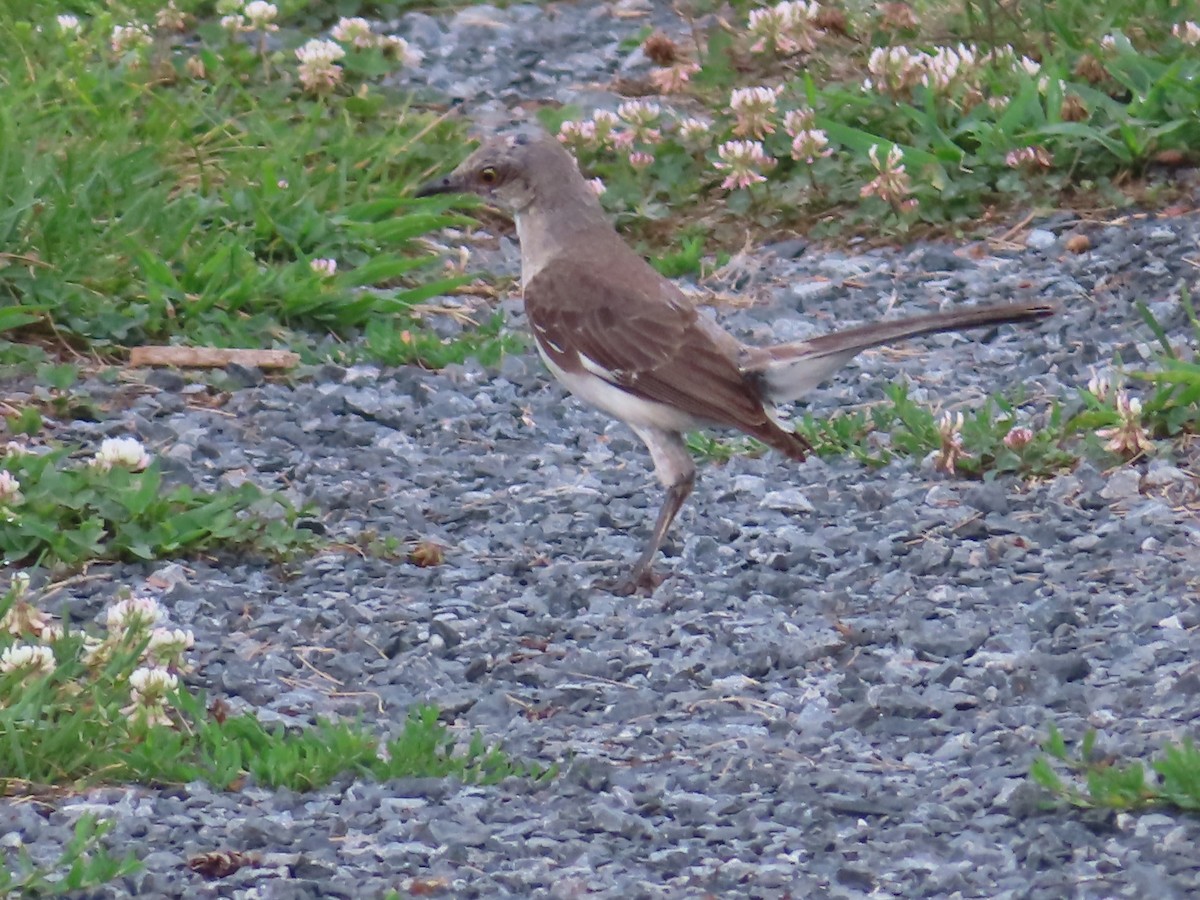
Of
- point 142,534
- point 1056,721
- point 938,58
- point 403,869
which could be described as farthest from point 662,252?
point 403,869

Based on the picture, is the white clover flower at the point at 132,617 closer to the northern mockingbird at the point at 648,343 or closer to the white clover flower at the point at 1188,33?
the northern mockingbird at the point at 648,343

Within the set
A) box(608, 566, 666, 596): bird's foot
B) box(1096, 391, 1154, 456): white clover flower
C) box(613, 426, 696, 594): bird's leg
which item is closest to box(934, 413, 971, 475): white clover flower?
box(1096, 391, 1154, 456): white clover flower

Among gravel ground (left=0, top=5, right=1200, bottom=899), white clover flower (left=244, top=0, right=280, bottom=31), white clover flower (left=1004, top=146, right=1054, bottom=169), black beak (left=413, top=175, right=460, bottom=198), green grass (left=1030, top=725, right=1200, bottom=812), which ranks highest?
white clover flower (left=244, top=0, right=280, bottom=31)

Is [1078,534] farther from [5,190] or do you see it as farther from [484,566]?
[5,190]

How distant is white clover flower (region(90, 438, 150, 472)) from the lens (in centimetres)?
584

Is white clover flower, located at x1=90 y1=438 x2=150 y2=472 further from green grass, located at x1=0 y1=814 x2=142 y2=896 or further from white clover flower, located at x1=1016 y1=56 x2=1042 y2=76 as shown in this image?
white clover flower, located at x1=1016 y1=56 x2=1042 y2=76

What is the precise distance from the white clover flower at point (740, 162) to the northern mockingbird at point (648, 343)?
74.6 inches

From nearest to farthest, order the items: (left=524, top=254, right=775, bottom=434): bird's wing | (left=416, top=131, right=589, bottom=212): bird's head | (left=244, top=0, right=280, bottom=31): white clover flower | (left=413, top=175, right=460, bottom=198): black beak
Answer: (left=524, top=254, right=775, bottom=434): bird's wing, (left=416, top=131, right=589, bottom=212): bird's head, (left=413, top=175, right=460, bottom=198): black beak, (left=244, top=0, right=280, bottom=31): white clover flower

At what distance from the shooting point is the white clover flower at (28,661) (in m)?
4.59

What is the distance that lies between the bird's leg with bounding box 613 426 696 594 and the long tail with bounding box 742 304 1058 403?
34 centimetres

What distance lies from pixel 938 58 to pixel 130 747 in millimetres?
5739

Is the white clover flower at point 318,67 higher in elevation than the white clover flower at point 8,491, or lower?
higher

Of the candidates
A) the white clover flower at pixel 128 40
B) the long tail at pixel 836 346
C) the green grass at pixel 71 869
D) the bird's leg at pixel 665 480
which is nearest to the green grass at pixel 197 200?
the white clover flower at pixel 128 40

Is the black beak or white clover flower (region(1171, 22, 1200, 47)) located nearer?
the black beak
